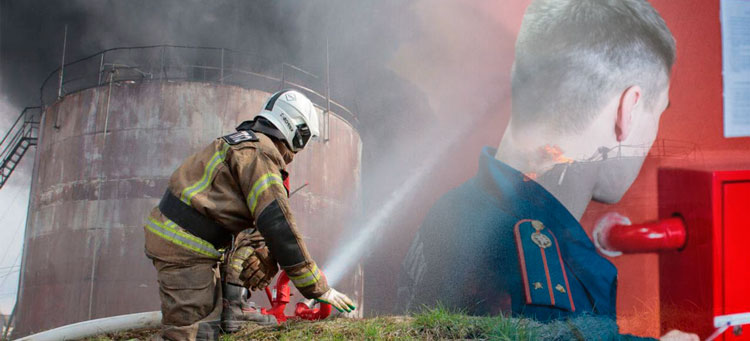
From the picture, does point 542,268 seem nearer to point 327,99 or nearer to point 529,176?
point 529,176

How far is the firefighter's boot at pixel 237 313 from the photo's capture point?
3.65 meters

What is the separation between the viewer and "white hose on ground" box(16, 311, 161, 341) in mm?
4004

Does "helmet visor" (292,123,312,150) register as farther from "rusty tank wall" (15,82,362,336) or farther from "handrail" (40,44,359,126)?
"handrail" (40,44,359,126)

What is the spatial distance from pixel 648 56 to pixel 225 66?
557 cm

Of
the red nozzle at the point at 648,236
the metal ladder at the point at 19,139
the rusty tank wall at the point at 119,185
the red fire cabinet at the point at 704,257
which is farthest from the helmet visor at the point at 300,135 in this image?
the metal ladder at the point at 19,139

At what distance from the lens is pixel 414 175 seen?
4879 millimetres

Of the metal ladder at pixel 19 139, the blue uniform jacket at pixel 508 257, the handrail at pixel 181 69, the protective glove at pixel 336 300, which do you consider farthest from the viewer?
the metal ladder at pixel 19 139

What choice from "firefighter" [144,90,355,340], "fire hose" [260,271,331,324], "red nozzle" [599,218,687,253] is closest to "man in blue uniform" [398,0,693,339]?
"red nozzle" [599,218,687,253]

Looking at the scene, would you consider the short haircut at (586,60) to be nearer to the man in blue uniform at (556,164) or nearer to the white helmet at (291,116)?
the man in blue uniform at (556,164)

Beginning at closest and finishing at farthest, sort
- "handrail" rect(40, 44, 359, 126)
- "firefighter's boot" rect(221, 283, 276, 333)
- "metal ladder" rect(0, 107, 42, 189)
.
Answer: "firefighter's boot" rect(221, 283, 276, 333) → "handrail" rect(40, 44, 359, 126) → "metal ladder" rect(0, 107, 42, 189)

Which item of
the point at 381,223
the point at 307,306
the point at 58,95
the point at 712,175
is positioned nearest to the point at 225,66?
the point at 58,95

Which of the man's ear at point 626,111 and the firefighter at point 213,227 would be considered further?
the man's ear at point 626,111

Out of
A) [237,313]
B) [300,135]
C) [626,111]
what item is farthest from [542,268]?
[237,313]

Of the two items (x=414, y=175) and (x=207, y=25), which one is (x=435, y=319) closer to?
(x=414, y=175)
